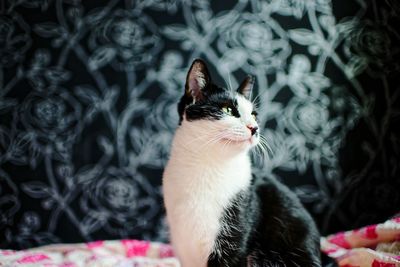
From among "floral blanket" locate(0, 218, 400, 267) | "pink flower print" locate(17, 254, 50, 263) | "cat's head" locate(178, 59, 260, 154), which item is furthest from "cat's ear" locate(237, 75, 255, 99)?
"pink flower print" locate(17, 254, 50, 263)

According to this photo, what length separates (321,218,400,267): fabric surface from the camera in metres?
1.22

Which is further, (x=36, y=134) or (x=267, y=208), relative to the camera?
(x=36, y=134)

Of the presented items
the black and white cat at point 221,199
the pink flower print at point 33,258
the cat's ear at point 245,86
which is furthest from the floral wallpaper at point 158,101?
the black and white cat at point 221,199

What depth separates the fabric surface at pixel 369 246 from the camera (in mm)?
1225

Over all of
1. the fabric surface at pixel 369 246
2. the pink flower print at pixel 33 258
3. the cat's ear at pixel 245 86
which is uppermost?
the cat's ear at pixel 245 86

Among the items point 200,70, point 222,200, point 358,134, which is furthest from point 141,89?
point 358,134

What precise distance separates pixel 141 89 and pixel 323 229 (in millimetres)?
1159

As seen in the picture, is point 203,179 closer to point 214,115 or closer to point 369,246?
point 214,115

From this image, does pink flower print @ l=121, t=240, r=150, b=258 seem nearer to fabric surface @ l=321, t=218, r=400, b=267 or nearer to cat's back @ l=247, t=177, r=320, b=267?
cat's back @ l=247, t=177, r=320, b=267

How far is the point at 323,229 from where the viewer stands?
1810mm

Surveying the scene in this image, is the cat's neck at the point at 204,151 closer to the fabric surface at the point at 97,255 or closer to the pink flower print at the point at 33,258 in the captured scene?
the fabric surface at the point at 97,255

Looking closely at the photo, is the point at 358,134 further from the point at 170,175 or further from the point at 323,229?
the point at 170,175

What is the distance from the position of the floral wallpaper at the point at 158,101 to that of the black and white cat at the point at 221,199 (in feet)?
2.03

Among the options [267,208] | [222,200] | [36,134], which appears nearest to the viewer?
[222,200]
